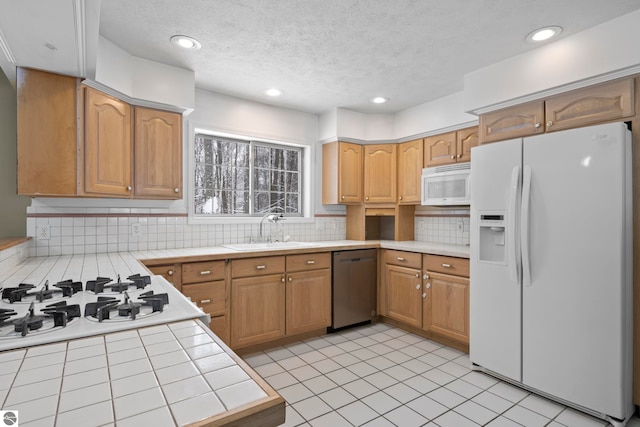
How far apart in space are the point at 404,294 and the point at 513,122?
186cm

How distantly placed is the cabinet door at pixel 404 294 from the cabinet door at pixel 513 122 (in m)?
1.42

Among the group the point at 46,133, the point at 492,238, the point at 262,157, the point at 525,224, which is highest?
the point at 262,157

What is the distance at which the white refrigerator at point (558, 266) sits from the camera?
6.33ft

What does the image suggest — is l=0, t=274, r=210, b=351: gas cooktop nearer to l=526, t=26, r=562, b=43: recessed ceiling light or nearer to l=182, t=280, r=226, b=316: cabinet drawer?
l=182, t=280, r=226, b=316: cabinet drawer

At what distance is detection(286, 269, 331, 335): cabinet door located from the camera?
3.17 m

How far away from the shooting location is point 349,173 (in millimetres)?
3963

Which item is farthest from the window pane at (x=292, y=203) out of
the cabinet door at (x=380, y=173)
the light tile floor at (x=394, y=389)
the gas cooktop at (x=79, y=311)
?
the gas cooktop at (x=79, y=311)

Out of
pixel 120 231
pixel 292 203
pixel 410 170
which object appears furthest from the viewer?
pixel 292 203

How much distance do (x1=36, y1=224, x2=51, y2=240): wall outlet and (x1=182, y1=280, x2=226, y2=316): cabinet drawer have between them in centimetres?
108

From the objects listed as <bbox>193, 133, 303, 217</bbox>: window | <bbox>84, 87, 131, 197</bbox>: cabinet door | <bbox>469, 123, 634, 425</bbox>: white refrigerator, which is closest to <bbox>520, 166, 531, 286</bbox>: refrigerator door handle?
<bbox>469, 123, 634, 425</bbox>: white refrigerator

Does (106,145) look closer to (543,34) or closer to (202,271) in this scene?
(202,271)

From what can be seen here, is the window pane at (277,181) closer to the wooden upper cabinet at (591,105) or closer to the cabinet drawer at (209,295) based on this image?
the cabinet drawer at (209,295)

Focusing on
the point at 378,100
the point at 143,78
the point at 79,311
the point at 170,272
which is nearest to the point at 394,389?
the point at 170,272

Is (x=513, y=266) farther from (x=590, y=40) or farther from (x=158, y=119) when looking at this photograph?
(x=158, y=119)
